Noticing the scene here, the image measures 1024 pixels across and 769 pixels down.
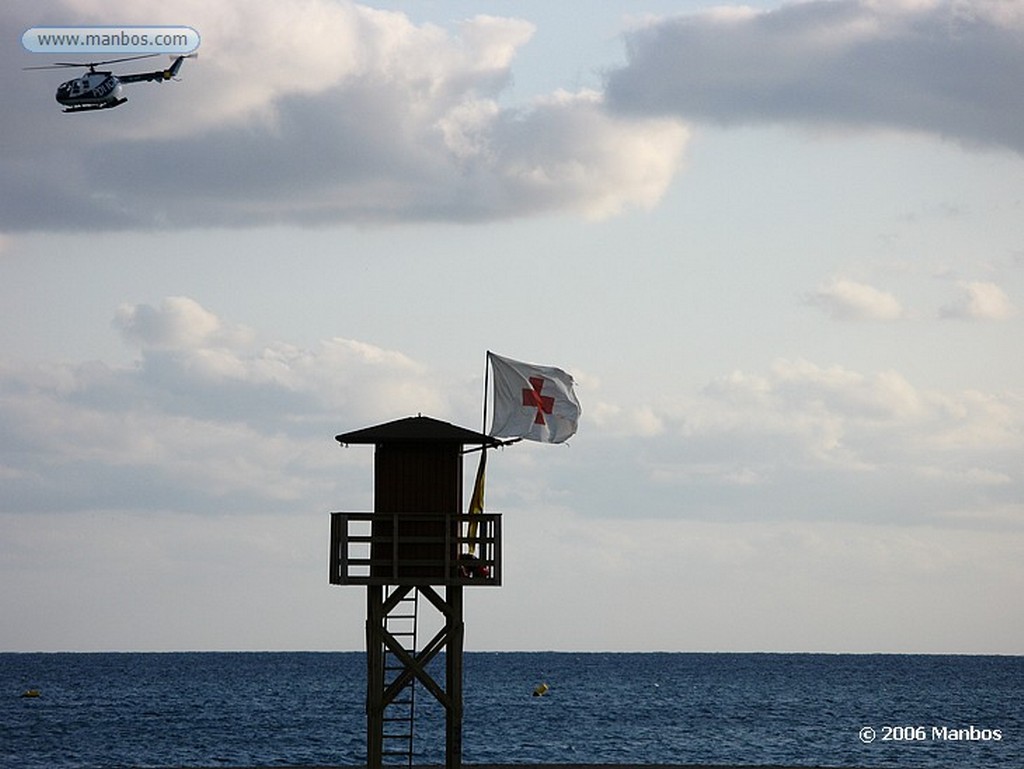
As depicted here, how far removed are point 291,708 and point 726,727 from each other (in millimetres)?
37356

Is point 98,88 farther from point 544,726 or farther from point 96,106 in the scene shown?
point 544,726

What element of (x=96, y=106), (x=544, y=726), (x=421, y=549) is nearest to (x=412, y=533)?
(x=421, y=549)

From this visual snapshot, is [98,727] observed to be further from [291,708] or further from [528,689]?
[528,689]

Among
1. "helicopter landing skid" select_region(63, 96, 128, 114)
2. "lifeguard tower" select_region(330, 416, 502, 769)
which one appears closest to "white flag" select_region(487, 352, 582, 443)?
"lifeguard tower" select_region(330, 416, 502, 769)

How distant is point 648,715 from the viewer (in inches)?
4774

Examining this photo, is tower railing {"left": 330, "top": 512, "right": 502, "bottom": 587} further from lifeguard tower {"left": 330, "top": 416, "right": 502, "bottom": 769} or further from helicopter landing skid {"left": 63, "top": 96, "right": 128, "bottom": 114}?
helicopter landing skid {"left": 63, "top": 96, "right": 128, "bottom": 114}

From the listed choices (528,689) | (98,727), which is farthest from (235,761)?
(528,689)

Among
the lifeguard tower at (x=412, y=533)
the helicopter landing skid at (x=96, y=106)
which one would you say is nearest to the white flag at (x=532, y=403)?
the lifeguard tower at (x=412, y=533)

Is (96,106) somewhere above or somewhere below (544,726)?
above

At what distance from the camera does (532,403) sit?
38312 mm

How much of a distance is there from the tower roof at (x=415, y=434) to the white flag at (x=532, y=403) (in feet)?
4.75

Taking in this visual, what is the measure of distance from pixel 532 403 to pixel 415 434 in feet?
10.3

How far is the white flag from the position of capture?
38.3 meters

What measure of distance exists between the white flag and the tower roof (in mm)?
1448
